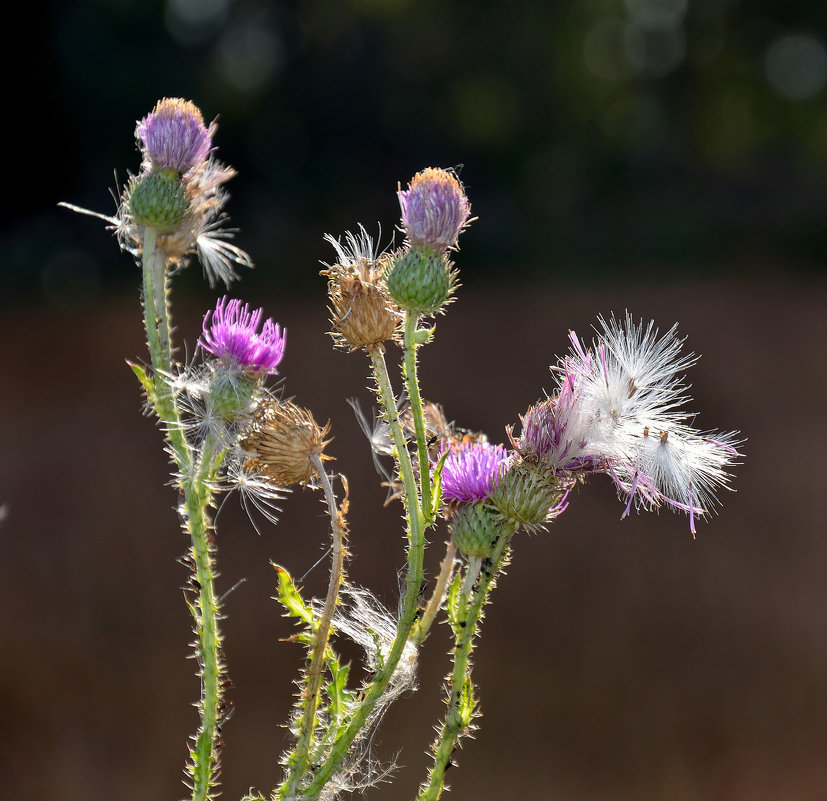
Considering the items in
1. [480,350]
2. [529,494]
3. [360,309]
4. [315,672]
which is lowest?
[315,672]

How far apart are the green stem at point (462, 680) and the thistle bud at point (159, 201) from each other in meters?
0.55

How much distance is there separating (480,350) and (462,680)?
7299mm

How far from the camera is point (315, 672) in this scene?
905 mm

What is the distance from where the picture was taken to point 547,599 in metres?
5.64

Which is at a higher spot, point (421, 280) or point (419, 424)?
point (421, 280)

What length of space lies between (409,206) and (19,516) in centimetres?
612

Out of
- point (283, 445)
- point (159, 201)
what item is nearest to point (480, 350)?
point (159, 201)

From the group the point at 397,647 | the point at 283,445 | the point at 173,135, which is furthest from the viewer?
the point at 173,135

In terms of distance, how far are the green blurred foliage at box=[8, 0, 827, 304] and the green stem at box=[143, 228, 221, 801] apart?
25.1 feet

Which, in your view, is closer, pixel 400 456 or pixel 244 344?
pixel 400 456

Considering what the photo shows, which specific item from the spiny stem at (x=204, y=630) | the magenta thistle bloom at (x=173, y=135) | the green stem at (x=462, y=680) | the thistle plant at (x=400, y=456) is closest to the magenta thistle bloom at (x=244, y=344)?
the thistle plant at (x=400, y=456)

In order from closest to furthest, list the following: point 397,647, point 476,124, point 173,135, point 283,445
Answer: point 397,647, point 283,445, point 173,135, point 476,124

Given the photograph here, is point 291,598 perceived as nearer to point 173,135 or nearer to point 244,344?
point 244,344

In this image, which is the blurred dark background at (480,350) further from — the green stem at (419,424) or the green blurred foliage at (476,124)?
the green stem at (419,424)
